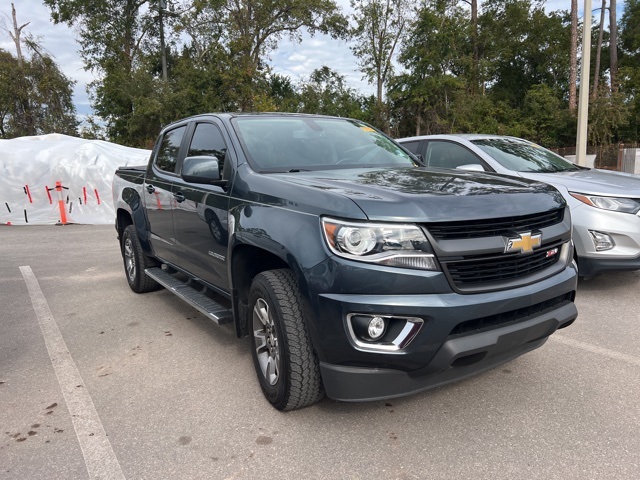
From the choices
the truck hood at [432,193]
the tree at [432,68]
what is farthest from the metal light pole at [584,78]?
the tree at [432,68]

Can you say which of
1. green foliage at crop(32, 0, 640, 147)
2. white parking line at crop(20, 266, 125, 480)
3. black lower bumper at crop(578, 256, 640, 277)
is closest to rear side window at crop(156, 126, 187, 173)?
white parking line at crop(20, 266, 125, 480)

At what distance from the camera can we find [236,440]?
2674 millimetres

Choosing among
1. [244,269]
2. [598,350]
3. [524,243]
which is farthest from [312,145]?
[598,350]

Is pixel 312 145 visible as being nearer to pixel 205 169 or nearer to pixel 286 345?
pixel 205 169

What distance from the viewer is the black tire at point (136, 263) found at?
17.9 ft

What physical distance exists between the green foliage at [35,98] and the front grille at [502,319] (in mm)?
35853

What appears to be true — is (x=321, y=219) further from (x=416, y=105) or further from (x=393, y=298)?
(x=416, y=105)

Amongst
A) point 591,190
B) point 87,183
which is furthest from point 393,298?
point 87,183

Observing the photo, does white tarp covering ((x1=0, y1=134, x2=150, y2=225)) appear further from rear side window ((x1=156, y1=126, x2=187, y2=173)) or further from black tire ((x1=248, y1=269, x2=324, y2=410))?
black tire ((x1=248, y1=269, x2=324, y2=410))

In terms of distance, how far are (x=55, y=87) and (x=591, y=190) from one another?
3569 cm

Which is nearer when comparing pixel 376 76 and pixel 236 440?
pixel 236 440

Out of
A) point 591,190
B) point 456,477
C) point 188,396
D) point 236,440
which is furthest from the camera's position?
point 591,190

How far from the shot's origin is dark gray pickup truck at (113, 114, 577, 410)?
2.35 meters

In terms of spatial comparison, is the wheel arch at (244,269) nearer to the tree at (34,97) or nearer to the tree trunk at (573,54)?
the tree trunk at (573,54)
